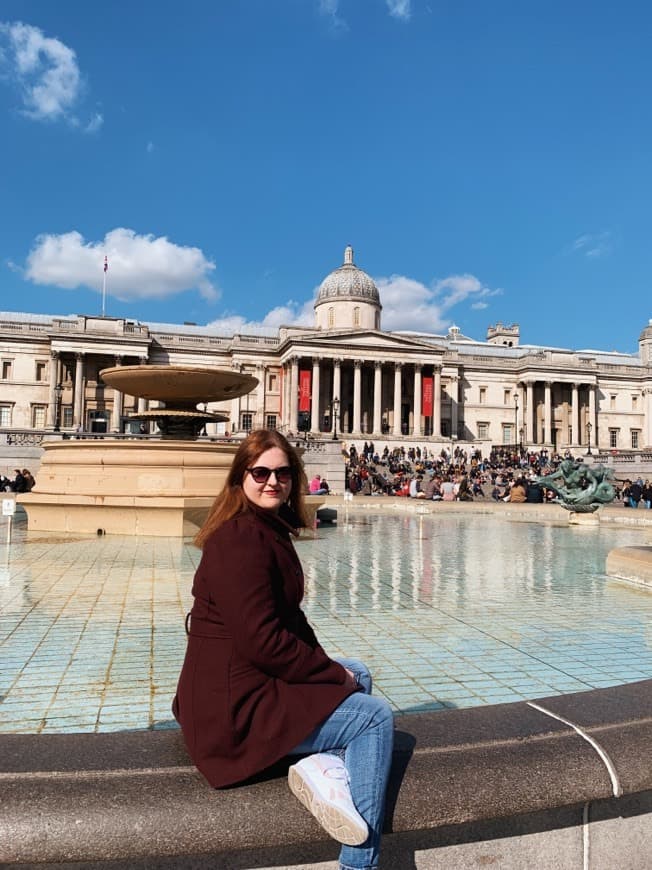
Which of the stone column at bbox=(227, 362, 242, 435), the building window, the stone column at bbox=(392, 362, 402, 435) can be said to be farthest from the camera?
the stone column at bbox=(227, 362, 242, 435)

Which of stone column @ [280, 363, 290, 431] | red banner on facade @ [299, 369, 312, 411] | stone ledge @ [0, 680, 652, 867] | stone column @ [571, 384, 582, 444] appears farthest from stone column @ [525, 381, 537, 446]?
stone ledge @ [0, 680, 652, 867]

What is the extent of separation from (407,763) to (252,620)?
76cm

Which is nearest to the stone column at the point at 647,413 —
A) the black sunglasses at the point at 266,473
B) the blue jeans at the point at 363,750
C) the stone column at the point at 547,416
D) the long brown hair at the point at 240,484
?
the stone column at the point at 547,416

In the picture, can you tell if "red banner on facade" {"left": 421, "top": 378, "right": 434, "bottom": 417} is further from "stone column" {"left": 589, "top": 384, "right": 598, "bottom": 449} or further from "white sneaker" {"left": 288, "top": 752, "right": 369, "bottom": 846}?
"white sneaker" {"left": 288, "top": 752, "right": 369, "bottom": 846}

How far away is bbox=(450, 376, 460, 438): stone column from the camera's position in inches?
2926

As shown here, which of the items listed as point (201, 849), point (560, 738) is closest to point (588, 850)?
point (560, 738)

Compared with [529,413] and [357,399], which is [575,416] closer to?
[529,413]

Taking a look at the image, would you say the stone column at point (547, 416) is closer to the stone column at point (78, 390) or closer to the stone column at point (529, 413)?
the stone column at point (529, 413)

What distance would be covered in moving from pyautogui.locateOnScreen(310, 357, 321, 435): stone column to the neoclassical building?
18 centimetres

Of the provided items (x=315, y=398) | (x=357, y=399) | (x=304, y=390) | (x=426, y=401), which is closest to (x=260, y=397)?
(x=304, y=390)

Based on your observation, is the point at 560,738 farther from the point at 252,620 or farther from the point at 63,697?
the point at 63,697

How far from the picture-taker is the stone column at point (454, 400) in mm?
74312

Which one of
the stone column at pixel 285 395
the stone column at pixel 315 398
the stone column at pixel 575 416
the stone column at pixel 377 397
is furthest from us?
the stone column at pixel 575 416

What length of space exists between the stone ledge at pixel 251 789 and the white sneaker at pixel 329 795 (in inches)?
3.6
